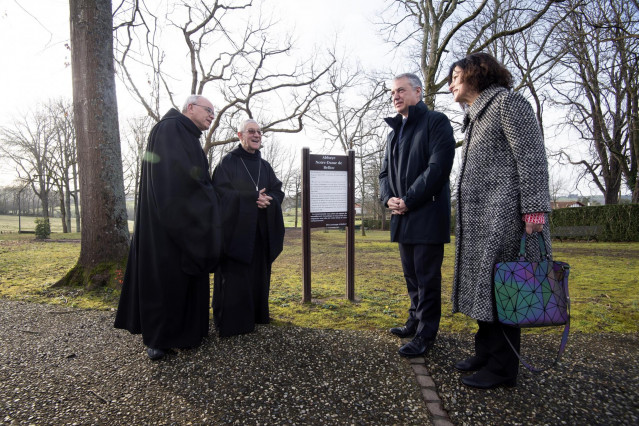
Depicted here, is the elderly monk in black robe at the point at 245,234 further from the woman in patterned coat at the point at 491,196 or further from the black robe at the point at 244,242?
the woman in patterned coat at the point at 491,196

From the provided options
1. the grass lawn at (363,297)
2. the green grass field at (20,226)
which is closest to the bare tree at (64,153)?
the green grass field at (20,226)

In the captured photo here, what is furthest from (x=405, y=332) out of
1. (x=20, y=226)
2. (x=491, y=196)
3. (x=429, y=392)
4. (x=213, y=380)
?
(x=20, y=226)

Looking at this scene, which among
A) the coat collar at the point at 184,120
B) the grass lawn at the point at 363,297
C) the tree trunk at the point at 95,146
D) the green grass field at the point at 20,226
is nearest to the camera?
the coat collar at the point at 184,120

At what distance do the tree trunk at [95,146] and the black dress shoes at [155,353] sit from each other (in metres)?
2.37

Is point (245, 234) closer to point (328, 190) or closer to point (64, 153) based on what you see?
point (328, 190)

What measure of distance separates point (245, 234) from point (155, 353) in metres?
1.23

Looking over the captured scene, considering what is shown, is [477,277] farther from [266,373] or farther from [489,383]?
[266,373]

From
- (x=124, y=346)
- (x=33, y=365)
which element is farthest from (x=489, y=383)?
(x=33, y=365)

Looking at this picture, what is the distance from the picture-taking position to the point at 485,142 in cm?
238

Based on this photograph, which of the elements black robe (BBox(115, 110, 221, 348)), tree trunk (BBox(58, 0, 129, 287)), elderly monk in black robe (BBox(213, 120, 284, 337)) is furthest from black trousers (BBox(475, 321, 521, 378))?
tree trunk (BBox(58, 0, 129, 287))

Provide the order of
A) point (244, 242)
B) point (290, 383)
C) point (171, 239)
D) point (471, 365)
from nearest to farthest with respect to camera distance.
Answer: point (290, 383)
point (471, 365)
point (171, 239)
point (244, 242)

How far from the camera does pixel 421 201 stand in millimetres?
2889

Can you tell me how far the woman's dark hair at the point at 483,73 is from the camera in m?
2.42

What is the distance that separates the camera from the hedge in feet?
51.0
